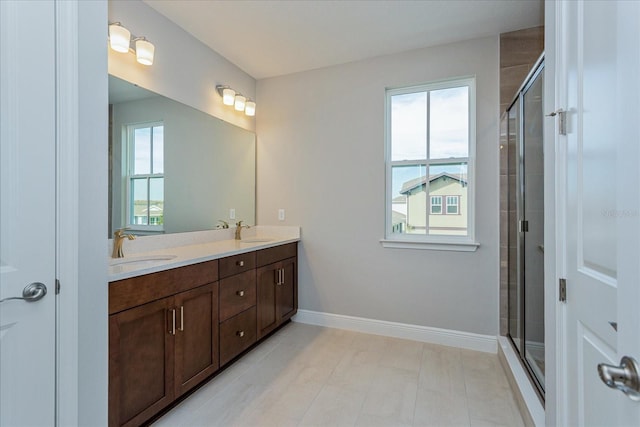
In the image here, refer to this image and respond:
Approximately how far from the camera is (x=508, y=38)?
2.49 metres

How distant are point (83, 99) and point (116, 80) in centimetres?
96

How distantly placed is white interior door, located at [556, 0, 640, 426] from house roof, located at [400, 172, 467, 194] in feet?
5.31

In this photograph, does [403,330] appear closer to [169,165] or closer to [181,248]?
[181,248]

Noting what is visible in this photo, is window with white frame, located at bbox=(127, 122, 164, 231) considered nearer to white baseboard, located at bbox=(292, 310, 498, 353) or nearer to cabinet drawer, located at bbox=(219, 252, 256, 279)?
cabinet drawer, located at bbox=(219, 252, 256, 279)

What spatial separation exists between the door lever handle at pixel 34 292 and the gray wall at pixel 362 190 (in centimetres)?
230

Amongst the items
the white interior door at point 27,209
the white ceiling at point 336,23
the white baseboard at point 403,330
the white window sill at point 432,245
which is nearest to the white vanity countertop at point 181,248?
the white interior door at point 27,209

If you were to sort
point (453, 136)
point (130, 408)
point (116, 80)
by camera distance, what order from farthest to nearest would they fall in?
1. point (453, 136)
2. point (116, 80)
3. point (130, 408)

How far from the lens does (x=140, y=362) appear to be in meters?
1.55

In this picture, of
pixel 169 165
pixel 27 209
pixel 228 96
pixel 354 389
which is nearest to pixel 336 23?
pixel 228 96

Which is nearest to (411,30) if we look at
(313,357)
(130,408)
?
(313,357)

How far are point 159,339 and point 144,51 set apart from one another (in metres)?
1.89

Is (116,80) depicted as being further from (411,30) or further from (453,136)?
(453,136)

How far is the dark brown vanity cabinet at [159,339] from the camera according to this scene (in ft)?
4.70

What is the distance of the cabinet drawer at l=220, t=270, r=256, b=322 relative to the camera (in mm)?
2159
